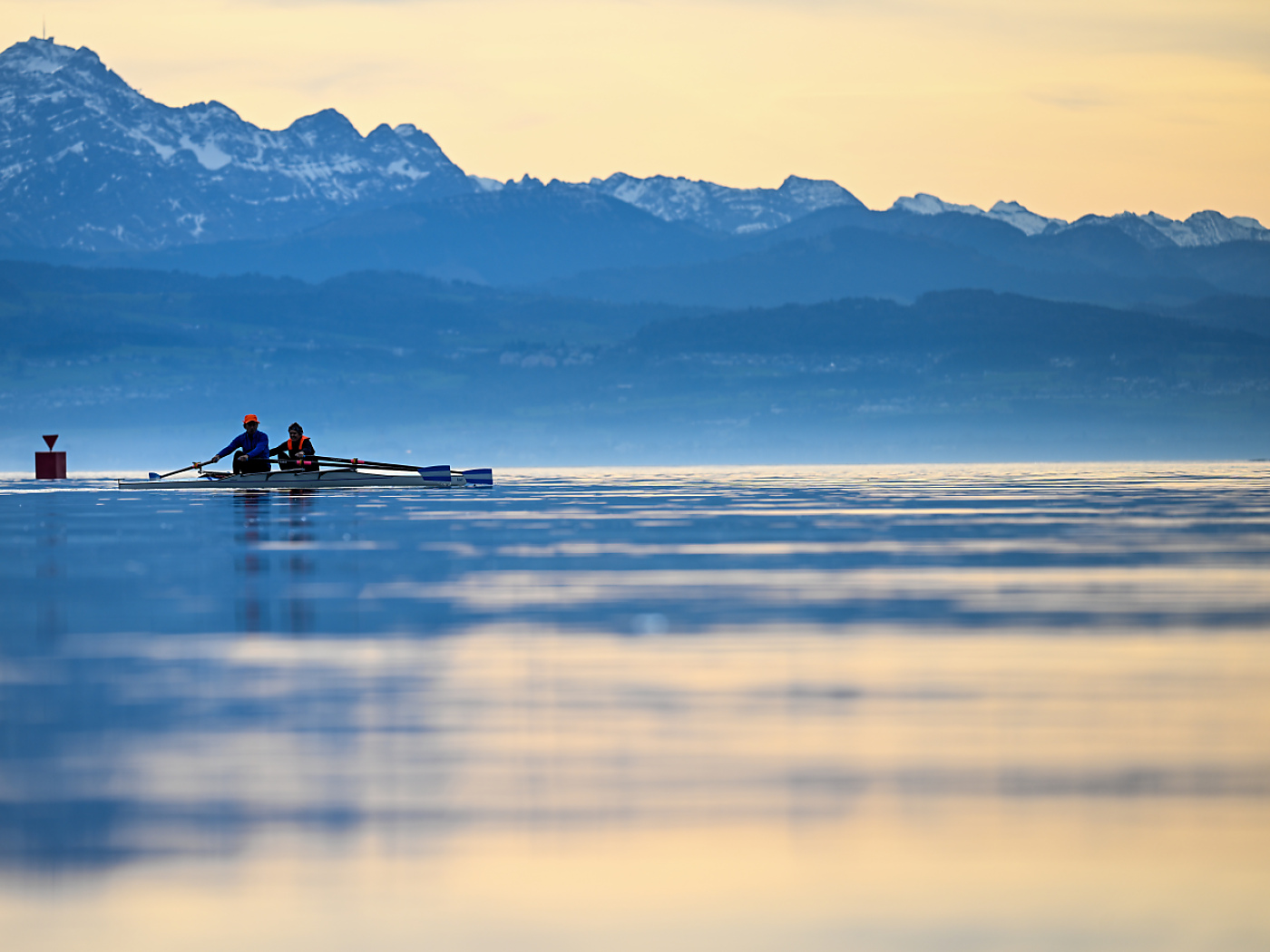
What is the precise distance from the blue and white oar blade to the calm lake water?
1610 inches

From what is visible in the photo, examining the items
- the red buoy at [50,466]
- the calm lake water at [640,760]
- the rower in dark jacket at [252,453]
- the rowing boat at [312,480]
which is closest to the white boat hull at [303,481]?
the rowing boat at [312,480]

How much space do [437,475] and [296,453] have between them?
10.2m

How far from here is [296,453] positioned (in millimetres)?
61125

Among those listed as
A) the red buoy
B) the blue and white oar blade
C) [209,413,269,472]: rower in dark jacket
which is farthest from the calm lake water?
the red buoy

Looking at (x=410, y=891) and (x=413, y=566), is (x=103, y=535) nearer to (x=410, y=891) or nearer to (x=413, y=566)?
(x=413, y=566)

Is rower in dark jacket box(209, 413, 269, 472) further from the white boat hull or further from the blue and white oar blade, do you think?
the blue and white oar blade

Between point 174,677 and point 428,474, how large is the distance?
5310 centimetres

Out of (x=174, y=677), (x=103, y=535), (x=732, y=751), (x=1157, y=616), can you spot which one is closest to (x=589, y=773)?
(x=732, y=751)

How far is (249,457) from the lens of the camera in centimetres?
6075

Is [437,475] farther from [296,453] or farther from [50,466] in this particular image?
[50,466]

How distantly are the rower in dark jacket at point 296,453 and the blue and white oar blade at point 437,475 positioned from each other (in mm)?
8049

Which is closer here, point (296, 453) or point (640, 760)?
point (640, 760)

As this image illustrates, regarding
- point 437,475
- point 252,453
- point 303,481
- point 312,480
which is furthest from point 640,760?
point 437,475

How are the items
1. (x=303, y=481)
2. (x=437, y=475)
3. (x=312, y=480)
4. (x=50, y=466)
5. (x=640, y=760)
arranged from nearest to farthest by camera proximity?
(x=640, y=760) < (x=303, y=481) < (x=312, y=480) < (x=437, y=475) < (x=50, y=466)
